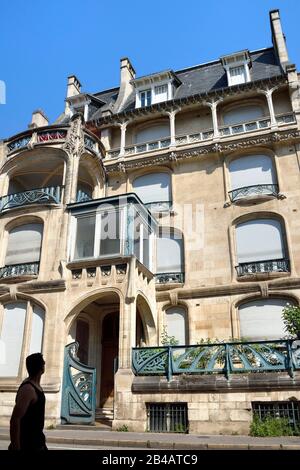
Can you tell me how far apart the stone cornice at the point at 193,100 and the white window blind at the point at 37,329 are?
1139 centimetres

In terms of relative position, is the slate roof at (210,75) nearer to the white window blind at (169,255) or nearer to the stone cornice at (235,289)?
the white window blind at (169,255)

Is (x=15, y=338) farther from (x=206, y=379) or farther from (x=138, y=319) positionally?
(x=206, y=379)

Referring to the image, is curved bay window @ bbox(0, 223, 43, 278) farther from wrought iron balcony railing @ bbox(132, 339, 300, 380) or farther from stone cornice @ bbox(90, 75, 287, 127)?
stone cornice @ bbox(90, 75, 287, 127)

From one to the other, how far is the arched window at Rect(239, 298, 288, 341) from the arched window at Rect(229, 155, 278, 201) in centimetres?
470

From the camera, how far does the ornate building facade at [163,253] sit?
1123cm

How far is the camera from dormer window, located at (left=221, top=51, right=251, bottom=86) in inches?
804

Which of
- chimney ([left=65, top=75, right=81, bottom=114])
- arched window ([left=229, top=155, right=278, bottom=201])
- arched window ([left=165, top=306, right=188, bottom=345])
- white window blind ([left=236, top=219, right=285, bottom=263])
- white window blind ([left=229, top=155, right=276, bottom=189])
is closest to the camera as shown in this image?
arched window ([left=165, top=306, right=188, bottom=345])

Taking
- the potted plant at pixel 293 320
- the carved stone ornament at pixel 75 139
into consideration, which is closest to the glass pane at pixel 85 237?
the carved stone ornament at pixel 75 139

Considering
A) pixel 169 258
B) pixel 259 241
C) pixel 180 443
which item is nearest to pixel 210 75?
pixel 259 241

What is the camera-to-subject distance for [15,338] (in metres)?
13.9

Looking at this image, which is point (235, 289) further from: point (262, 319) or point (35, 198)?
point (35, 198)

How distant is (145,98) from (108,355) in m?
14.2

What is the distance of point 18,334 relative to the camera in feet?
45.7

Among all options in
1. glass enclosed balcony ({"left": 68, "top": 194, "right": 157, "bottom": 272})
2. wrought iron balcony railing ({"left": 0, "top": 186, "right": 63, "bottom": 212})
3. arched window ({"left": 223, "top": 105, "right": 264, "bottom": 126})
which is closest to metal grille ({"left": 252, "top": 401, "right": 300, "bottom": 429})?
glass enclosed balcony ({"left": 68, "top": 194, "right": 157, "bottom": 272})
